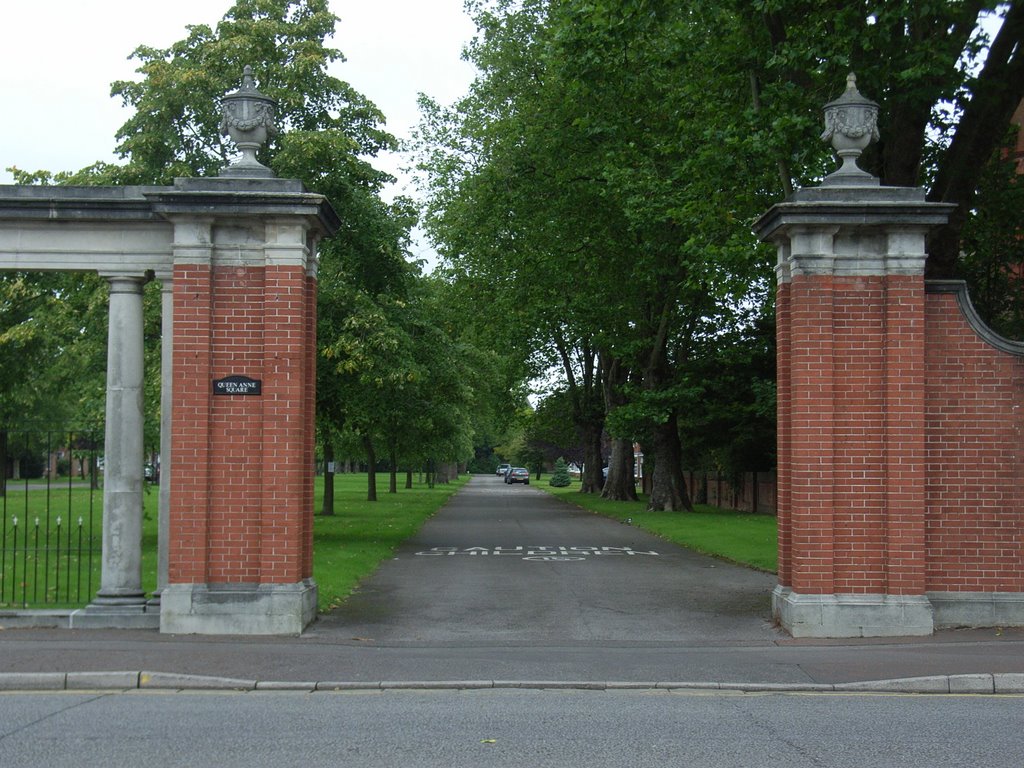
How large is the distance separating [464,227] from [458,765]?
24.5m

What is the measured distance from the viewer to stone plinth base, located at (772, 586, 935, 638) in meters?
11.1

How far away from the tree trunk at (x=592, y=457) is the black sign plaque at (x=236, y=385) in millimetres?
43047

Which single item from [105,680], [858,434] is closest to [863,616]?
[858,434]

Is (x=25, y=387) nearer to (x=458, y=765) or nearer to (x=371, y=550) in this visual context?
(x=371, y=550)

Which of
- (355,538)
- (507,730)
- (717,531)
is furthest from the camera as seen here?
(717,531)

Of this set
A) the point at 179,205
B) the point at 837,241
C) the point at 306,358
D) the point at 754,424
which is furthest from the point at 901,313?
the point at 754,424

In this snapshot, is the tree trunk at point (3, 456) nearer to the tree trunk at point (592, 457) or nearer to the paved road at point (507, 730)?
the paved road at point (507, 730)

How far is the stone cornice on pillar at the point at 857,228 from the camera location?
11.0 meters

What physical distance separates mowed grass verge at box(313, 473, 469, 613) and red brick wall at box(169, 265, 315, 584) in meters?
1.95

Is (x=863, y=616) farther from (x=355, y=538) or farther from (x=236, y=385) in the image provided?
(x=355, y=538)

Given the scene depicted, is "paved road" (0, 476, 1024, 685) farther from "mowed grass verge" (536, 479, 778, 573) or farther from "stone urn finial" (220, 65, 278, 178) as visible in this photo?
"stone urn finial" (220, 65, 278, 178)

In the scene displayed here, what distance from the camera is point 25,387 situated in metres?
20.0

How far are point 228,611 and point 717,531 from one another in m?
17.9

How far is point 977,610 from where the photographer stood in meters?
11.4
